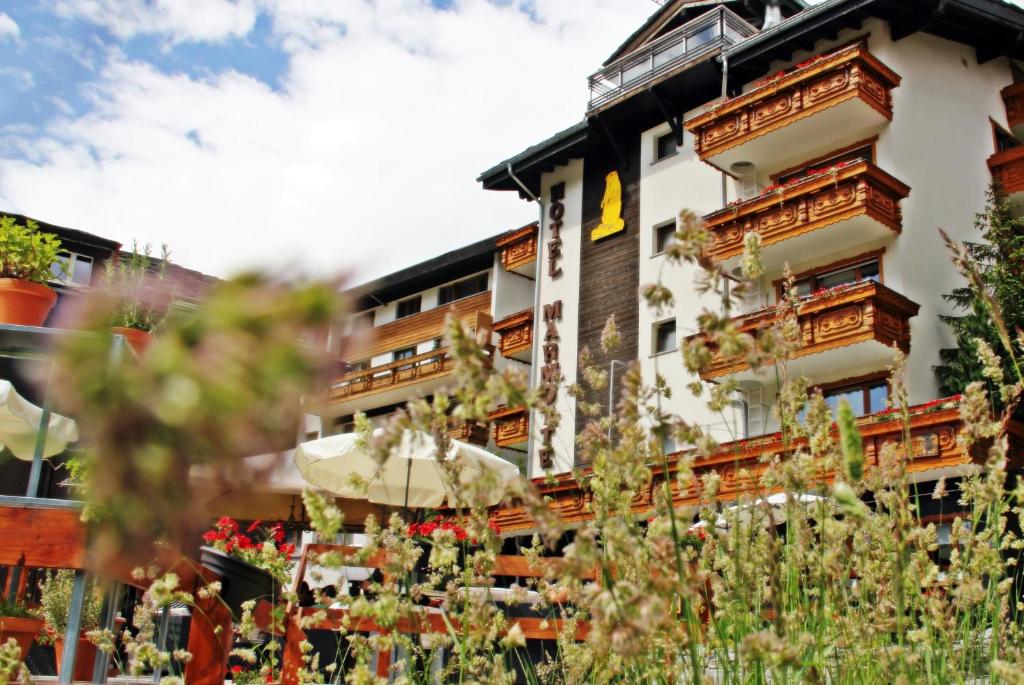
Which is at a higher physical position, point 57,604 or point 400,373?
point 400,373

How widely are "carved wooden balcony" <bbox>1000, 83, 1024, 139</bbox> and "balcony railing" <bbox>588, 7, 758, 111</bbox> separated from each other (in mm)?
5701

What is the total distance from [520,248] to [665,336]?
6.38 metres

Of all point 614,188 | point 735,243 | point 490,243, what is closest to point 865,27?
point 735,243

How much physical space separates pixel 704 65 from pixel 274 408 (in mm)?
24316

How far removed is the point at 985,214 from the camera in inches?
818

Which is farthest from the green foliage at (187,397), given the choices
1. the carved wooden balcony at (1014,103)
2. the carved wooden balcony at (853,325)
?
the carved wooden balcony at (1014,103)

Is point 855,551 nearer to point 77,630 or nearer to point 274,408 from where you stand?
point 274,408

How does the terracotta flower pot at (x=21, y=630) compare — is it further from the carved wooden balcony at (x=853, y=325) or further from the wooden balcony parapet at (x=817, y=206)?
the wooden balcony parapet at (x=817, y=206)

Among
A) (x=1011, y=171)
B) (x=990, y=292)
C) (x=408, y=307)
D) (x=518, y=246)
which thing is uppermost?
(x=518, y=246)

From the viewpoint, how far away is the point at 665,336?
950 inches

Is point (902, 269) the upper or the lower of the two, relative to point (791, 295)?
upper

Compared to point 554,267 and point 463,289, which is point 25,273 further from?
point 463,289

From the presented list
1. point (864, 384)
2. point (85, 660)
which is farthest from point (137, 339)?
point (864, 384)

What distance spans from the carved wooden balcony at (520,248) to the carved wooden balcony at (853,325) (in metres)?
9.94
